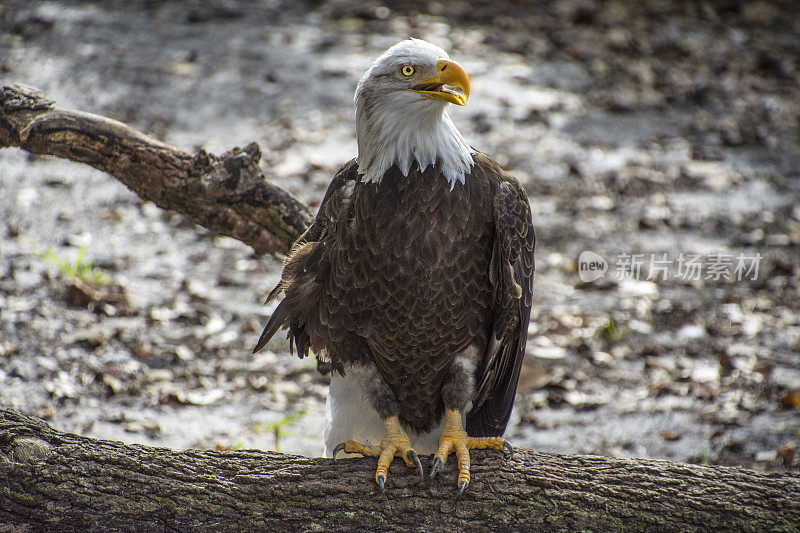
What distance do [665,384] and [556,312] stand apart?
2.81 feet

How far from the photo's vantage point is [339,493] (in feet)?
7.41

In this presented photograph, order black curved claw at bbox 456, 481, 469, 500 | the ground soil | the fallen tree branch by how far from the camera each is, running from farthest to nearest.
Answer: the ground soil → the fallen tree branch → black curved claw at bbox 456, 481, 469, 500

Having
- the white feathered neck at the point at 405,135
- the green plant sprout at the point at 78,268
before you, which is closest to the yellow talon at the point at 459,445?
the white feathered neck at the point at 405,135

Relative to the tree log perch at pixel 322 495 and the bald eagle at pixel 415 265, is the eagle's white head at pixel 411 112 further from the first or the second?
the tree log perch at pixel 322 495

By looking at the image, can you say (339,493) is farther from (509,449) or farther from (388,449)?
(509,449)

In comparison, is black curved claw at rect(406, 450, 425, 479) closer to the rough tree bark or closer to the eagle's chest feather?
the rough tree bark

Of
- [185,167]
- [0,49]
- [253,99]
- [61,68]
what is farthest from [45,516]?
[0,49]

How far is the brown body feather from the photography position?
2.45 metres

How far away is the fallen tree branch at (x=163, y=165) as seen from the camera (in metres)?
2.79

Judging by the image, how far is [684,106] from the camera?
23.4 ft

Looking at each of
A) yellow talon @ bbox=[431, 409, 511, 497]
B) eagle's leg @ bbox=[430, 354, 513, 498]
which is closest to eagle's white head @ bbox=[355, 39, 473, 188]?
eagle's leg @ bbox=[430, 354, 513, 498]

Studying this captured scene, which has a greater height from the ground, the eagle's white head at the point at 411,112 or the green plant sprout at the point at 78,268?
the eagle's white head at the point at 411,112

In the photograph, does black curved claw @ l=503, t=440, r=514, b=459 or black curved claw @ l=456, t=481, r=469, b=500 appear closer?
black curved claw @ l=456, t=481, r=469, b=500

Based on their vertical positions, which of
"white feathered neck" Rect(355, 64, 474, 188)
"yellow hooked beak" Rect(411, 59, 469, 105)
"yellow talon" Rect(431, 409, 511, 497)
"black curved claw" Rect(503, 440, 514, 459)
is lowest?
"yellow talon" Rect(431, 409, 511, 497)
